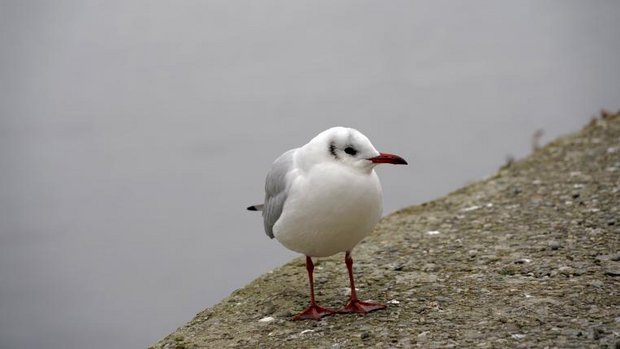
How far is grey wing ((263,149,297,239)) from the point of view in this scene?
131 inches

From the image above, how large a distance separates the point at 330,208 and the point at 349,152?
26 centimetres

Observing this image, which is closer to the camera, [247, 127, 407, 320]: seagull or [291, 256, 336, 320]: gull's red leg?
[247, 127, 407, 320]: seagull

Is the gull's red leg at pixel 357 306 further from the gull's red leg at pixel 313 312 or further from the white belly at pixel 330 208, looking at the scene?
the white belly at pixel 330 208

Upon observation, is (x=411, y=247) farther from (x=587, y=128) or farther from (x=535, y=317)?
(x=587, y=128)

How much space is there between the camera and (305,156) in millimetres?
3223

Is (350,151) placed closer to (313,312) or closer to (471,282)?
(313,312)

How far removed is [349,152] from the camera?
10.3 ft

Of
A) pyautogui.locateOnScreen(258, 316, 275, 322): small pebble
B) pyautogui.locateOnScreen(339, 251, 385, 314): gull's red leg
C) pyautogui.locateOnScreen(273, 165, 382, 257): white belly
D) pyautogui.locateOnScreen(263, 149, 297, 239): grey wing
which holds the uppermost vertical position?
pyautogui.locateOnScreen(263, 149, 297, 239): grey wing

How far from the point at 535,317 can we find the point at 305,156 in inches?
47.8

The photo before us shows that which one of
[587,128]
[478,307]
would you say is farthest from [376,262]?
[587,128]

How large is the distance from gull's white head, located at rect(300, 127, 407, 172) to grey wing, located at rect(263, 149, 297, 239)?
214 millimetres

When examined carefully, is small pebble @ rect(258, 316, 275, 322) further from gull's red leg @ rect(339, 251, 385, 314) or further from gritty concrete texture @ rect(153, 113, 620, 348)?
gull's red leg @ rect(339, 251, 385, 314)

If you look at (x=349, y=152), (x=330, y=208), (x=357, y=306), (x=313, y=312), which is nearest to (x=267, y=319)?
(x=313, y=312)

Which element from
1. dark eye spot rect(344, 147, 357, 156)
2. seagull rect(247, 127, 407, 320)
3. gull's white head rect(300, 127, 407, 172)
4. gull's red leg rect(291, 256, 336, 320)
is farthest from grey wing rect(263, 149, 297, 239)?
gull's red leg rect(291, 256, 336, 320)
